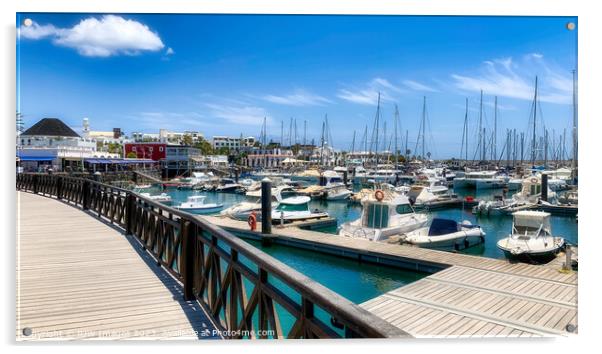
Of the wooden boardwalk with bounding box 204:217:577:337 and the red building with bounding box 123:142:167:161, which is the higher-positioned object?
the red building with bounding box 123:142:167:161

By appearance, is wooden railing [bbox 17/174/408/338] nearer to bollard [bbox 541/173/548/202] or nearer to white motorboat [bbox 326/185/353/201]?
bollard [bbox 541/173/548/202]

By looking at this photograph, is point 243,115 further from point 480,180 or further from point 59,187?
point 480,180

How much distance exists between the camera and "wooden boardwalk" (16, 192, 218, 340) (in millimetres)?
3354

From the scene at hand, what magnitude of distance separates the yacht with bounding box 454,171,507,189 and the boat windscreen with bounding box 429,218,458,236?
15146 millimetres

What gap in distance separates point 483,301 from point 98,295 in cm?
545

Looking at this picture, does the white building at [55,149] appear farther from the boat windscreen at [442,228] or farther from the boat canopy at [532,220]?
the boat canopy at [532,220]

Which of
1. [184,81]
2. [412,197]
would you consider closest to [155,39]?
[184,81]

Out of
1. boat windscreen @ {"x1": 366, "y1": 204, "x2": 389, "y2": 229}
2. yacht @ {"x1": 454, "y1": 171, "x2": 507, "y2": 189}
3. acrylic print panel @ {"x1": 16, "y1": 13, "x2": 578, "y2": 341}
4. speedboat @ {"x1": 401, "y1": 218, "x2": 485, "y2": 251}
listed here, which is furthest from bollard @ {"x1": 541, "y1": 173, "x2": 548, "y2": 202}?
acrylic print panel @ {"x1": 16, "y1": 13, "x2": 578, "y2": 341}

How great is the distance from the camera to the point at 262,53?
476 cm

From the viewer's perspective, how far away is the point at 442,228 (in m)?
13.6

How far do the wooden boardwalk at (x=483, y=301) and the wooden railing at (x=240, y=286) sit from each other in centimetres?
141

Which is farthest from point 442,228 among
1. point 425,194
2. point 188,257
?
point 425,194
